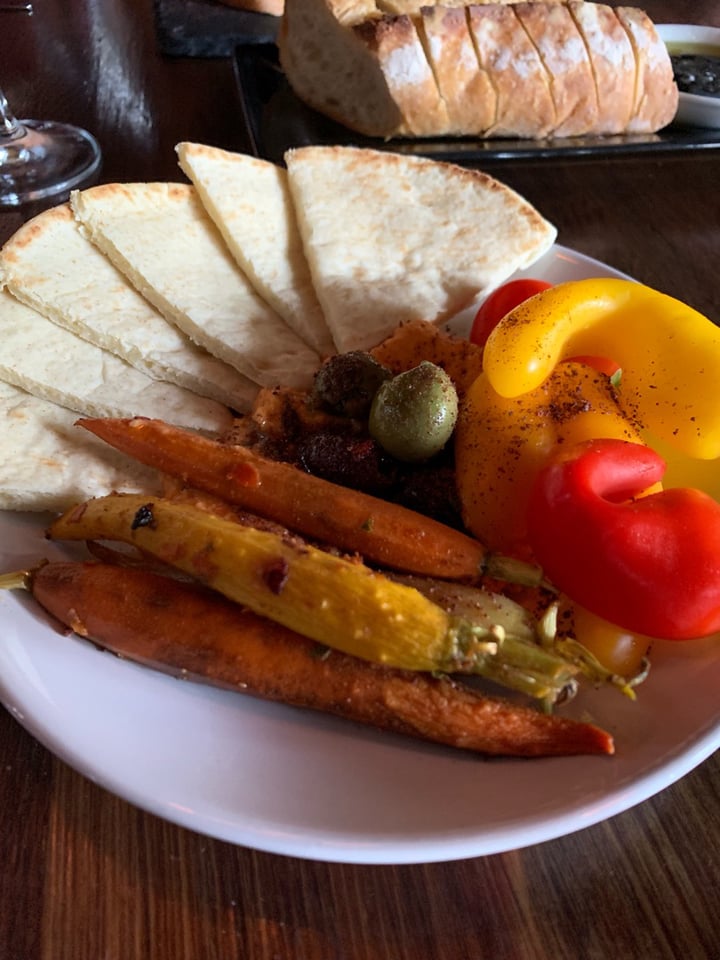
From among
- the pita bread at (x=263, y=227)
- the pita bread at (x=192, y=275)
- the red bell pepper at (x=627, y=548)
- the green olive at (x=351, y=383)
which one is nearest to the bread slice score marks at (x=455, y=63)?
the pita bread at (x=263, y=227)

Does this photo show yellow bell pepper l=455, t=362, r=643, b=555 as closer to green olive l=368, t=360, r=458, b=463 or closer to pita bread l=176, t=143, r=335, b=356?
green olive l=368, t=360, r=458, b=463

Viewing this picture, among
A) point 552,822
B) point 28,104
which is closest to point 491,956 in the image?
point 552,822

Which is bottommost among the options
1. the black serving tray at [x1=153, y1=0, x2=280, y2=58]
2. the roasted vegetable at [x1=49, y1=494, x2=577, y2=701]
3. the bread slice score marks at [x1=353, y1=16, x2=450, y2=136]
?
the roasted vegetable at [x1=49, y1=494, x2=577, y2=701]


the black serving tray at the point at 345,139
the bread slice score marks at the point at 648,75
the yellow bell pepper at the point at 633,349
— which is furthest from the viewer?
the bread slice score marks at the point at 648,75

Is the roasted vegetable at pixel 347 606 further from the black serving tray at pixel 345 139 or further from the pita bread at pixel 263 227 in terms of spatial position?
the black serving tray at pixel 345 139

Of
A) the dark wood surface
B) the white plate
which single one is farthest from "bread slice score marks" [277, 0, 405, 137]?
the dark wood surface

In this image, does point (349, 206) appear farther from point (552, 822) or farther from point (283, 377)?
point (552, 822)
